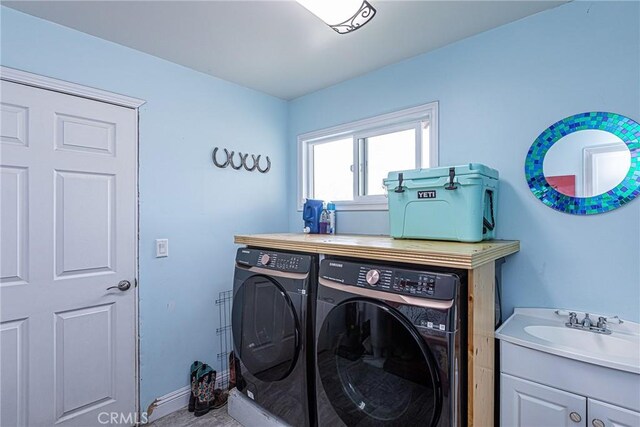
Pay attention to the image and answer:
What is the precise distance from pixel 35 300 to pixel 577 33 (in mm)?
3149

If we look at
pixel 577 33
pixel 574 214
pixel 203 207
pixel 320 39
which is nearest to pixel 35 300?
pixel 203 207

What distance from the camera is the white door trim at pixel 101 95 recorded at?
1.60 m

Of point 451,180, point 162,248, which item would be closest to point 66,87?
point 162,248

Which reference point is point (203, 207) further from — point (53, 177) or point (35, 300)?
point (35, 300)

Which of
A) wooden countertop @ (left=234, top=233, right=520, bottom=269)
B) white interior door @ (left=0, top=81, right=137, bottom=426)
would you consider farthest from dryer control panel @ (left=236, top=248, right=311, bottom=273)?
white interior door @ (left=0, top=81, right=137, bottom=426)

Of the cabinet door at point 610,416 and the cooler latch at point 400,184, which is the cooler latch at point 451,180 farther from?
the cabinet door at point 610,416

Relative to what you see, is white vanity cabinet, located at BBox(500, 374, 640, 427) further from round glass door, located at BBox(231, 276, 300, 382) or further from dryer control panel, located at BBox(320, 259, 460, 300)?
round glass door, located at BBox(231, 276, 300, 382)

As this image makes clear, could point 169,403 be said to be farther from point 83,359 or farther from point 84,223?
point 84,223

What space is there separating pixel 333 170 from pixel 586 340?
77.7 inches

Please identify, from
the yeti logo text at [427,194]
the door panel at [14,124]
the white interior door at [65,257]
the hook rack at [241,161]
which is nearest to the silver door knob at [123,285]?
the white interior door at [65,257]

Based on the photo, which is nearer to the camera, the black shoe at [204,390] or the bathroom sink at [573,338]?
the bathroom sink at [573,338]

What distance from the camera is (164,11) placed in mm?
1622

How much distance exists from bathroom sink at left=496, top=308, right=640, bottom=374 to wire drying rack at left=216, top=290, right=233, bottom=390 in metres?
1.90

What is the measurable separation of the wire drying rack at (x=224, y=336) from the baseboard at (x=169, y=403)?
265 mm
